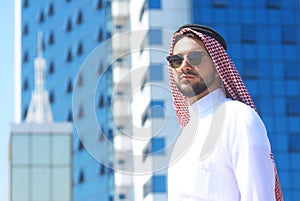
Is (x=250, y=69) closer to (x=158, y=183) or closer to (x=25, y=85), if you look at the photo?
(x=158, y=183)

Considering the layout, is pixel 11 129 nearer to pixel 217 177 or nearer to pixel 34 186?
pixel 34 186

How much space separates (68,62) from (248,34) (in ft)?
74.5

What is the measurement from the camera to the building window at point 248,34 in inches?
3342

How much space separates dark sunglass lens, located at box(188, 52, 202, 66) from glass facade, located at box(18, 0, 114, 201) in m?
86.7

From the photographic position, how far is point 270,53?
3366 inches

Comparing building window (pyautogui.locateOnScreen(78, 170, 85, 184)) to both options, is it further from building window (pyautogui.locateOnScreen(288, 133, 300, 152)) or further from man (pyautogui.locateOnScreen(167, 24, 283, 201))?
man (pyautogui.locateOnScreen(167, 24, 283, 201))

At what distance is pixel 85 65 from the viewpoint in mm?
Answer: 4949

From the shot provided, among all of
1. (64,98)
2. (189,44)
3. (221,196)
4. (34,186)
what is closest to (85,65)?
(189,44)

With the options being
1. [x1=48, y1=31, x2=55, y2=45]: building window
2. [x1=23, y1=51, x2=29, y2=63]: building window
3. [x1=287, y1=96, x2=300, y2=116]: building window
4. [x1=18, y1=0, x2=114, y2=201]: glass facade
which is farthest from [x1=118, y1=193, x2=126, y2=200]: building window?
[x1=23, y1=51, x2=29, y2=63]: building window

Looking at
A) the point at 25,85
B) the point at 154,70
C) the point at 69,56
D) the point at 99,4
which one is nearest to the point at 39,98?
the point at 69,56

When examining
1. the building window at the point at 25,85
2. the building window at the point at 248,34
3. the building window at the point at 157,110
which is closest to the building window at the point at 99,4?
the building window at the point at 25,85

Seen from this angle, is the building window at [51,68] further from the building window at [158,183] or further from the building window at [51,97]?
the building window at [158,183]

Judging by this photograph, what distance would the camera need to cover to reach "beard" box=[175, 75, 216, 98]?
5.08m

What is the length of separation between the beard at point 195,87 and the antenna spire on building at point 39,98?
90866mm
